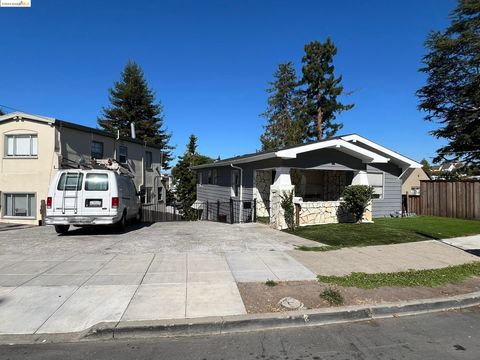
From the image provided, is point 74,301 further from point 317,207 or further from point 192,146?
point 192,146

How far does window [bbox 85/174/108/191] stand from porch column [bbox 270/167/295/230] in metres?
6.14

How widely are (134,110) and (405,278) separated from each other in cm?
4662

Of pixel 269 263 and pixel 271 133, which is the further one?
pixel 271 133

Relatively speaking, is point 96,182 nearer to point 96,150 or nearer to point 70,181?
point 70,181

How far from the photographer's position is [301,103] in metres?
41.0

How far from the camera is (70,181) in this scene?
1188cm

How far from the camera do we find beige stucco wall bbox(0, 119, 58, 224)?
17.9 metres

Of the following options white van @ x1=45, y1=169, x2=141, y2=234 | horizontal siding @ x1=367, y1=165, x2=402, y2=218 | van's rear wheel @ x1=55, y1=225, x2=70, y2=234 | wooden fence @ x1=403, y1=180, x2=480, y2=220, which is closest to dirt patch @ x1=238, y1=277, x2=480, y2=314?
white van @ x1=45, y1=169, x2=141, y2=234

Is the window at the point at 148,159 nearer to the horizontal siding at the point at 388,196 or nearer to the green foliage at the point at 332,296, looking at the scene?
the horizontal siding at the point at 388,196

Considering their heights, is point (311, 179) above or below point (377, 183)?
above

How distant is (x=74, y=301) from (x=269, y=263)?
4.01m

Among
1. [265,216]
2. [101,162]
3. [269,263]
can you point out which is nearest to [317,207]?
[265,216]

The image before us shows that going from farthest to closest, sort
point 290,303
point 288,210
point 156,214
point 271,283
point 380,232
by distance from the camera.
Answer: point 156,214, point 288,210, point 380,232, point 271,283, point 290,303

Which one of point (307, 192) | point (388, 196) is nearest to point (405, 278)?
point (307, 192)
